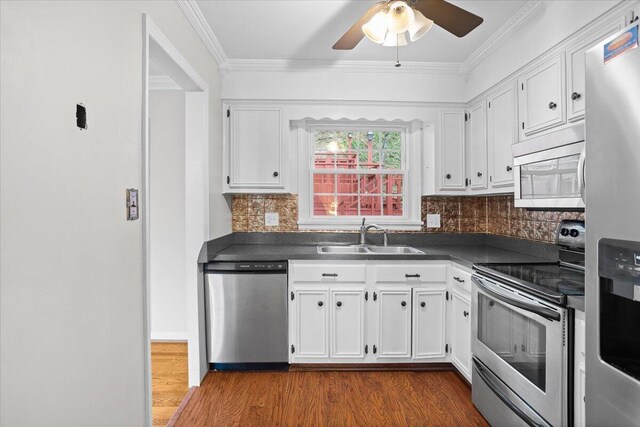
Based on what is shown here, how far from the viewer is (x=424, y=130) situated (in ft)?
10.4

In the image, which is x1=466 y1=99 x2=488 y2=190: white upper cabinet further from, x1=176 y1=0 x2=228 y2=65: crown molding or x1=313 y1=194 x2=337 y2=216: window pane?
x1=176 y1=0 x2=228 y2=65: crown molding

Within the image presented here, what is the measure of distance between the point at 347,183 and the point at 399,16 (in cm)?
185

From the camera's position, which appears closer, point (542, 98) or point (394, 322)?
point (542, 98)

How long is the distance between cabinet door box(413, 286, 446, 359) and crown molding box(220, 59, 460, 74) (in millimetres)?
1862

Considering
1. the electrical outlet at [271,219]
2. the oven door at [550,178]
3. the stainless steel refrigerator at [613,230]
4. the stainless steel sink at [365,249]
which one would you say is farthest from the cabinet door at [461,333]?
the electrical outlet at [271,219]

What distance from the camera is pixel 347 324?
8.48ft

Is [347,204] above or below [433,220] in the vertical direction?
above

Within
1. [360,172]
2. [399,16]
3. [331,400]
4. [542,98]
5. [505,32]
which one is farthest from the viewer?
[360,172]

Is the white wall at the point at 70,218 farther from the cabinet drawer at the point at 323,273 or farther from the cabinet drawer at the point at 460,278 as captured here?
the cabinet drawer at the point at 460,278

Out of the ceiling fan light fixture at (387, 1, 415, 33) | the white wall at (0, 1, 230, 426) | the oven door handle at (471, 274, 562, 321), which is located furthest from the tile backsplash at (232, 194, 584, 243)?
the ceiling fan light fixture at (387, 1, 415, 33)

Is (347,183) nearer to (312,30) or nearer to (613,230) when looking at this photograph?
(312,30)

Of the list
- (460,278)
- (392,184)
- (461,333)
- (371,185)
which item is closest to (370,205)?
(371,185)

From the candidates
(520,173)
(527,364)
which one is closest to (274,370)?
(527,364)

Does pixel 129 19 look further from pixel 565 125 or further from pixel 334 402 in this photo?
pixel 334 402
